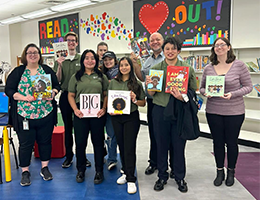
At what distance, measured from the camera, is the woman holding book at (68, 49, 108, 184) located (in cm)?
305

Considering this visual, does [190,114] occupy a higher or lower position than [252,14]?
lower

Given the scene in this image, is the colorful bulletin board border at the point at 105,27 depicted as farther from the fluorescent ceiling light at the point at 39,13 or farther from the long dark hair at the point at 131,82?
the long dark hair at the point at 131,82

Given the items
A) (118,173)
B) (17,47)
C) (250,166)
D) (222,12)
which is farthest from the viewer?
(17,47)

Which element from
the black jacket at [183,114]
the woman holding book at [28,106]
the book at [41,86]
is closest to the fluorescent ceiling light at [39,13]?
the woman holding book at [28,106]

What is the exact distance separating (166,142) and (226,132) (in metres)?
0.70

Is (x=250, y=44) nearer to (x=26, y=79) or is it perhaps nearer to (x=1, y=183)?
(x=26, y=79)

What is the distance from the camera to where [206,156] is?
4.19m

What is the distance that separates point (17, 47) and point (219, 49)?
411 inches

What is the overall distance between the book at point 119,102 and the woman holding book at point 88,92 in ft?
0.63

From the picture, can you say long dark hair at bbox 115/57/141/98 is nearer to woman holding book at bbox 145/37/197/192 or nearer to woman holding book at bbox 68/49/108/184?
woman holding book at bbox 145/37/197/192

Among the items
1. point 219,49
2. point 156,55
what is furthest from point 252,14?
point 156,55

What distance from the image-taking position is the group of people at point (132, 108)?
291 centimetres

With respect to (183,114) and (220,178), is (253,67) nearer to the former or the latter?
(220,178)

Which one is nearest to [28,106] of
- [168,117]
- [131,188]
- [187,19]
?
[131,188]
